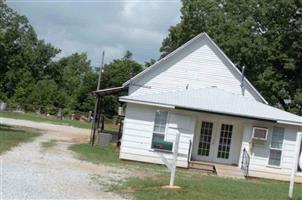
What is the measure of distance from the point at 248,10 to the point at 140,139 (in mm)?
21098

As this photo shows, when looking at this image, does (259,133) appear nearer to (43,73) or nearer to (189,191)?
(189,191)

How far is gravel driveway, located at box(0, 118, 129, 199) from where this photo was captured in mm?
11773

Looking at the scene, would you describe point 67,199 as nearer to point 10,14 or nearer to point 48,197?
point 48,197

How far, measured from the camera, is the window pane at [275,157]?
76.7ft

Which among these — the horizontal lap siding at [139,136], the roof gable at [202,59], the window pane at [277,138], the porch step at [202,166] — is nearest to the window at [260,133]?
the window pane at [277,138]

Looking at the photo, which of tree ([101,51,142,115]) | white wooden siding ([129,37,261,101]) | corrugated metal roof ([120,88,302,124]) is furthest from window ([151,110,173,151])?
tree ([101,51,142,115])

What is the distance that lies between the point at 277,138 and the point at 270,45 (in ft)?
52.3

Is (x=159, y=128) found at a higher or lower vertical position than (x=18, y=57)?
lower

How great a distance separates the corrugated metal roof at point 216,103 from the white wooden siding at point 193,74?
1660mm

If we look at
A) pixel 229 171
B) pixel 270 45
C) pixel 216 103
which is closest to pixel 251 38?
pixel 270 45

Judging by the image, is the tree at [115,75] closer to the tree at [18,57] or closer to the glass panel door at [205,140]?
the tree at [18,57]

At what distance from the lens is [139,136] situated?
23.0m

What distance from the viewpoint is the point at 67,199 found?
11.3 meters

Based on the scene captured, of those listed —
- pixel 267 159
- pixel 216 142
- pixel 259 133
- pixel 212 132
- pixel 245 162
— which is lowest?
pixel 245 162
